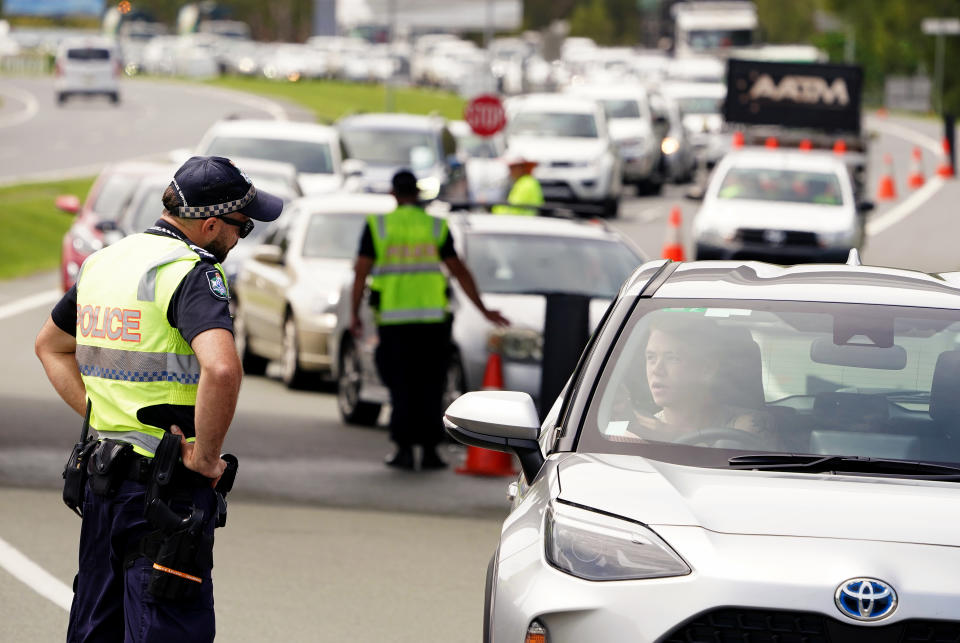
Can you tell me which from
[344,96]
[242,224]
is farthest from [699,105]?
[242,224]

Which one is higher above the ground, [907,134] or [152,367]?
[152,367]

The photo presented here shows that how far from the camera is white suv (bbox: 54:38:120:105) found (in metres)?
66.4

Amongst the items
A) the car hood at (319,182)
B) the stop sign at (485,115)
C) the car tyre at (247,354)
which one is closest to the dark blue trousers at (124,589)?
the car tyre at (247,354)

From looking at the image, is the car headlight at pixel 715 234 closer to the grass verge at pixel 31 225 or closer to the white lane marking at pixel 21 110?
the grass verge at pixel 31 225

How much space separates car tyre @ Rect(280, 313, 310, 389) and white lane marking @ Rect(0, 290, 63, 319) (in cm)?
542

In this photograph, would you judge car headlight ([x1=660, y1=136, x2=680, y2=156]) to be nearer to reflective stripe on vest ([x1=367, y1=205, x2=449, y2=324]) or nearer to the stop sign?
the stop sign

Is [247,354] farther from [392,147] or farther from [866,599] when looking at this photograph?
[866,599]

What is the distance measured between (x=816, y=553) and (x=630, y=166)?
3652 centimetres

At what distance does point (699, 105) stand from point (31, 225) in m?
25.1

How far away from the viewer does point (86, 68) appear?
66.8m

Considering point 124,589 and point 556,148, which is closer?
point 124,589

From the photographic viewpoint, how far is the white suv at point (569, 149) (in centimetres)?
3422

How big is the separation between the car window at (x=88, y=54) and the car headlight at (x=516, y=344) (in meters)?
55.6

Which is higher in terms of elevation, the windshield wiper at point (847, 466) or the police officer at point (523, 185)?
the windshield wiper at point (847, 466)
